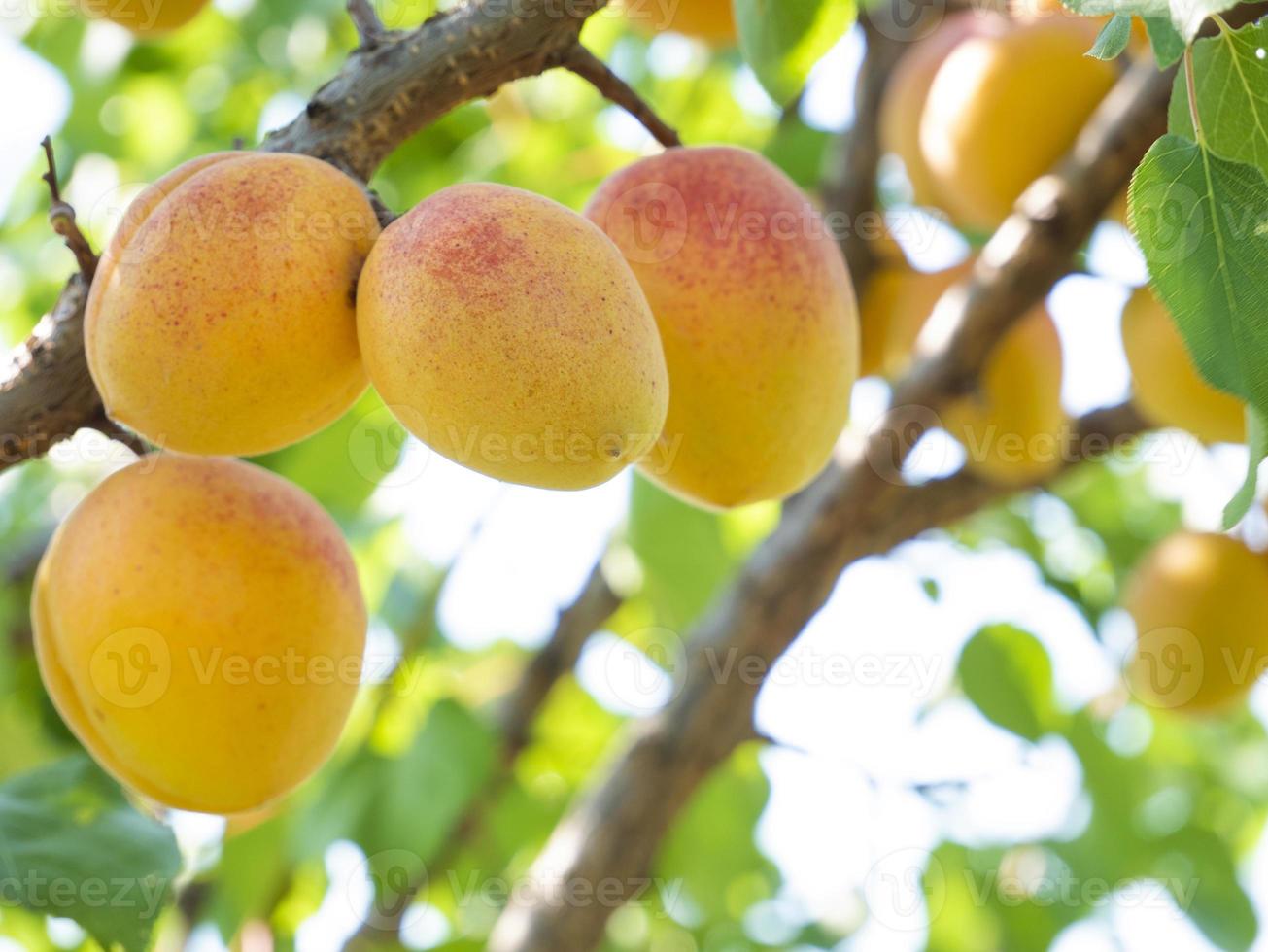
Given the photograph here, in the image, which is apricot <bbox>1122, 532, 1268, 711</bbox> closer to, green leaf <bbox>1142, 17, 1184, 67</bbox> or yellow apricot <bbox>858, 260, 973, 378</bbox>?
yellow apricot <bbox>858, 260, 973, 378</bbox>

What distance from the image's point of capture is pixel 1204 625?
228 centimetres

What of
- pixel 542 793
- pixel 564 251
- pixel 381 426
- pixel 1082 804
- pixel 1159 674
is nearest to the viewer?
pixel 564 251

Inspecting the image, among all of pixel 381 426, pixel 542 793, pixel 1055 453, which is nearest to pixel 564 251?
pixel 381 426

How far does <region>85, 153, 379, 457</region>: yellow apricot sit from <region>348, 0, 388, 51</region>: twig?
0.18m

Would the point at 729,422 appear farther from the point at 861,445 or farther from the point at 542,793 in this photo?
the point at 542,793

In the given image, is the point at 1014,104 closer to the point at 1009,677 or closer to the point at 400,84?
the point at 1009,677

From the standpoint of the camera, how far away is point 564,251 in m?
0.91

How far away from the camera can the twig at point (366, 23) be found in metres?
1.10

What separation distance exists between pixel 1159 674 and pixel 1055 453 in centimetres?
57

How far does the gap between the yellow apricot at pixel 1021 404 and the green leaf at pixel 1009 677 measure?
1.35 ft

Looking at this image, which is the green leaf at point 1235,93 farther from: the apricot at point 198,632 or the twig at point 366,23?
the apricot at point 198,632
